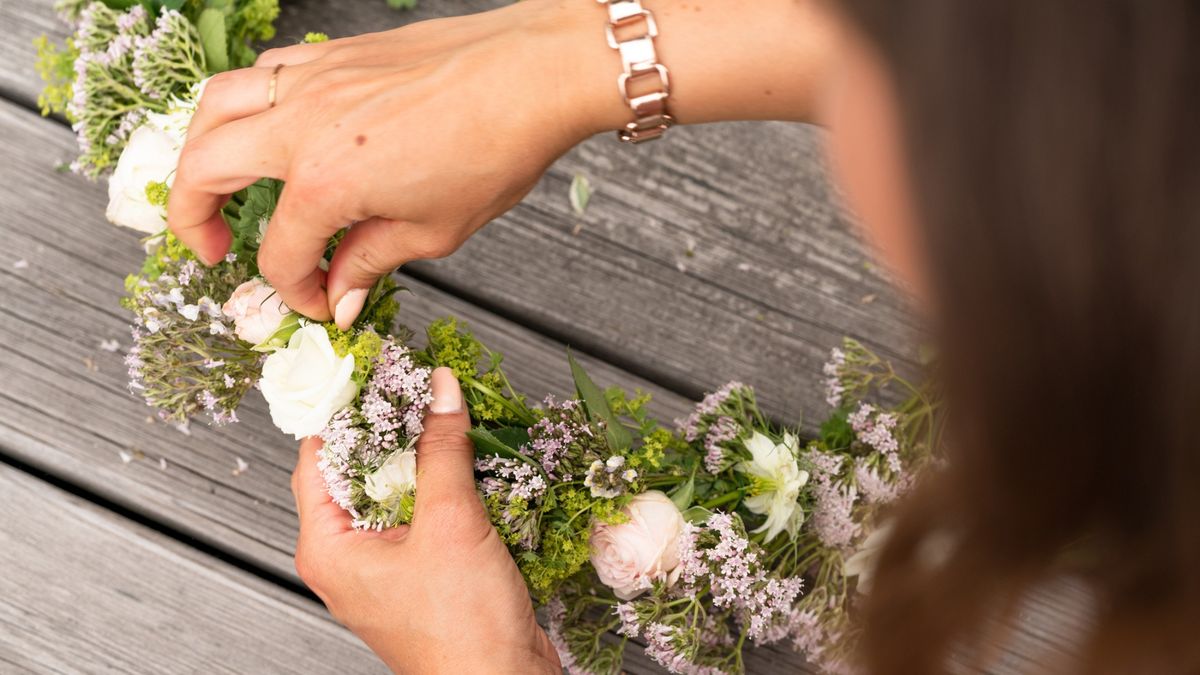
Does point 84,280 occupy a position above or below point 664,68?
below

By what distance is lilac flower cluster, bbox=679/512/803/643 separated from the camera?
1.08 metres

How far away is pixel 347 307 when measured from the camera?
1.08m

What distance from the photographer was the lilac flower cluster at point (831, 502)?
3.90ft

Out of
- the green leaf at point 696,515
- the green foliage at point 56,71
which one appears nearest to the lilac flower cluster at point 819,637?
the green leaf at point 696,515

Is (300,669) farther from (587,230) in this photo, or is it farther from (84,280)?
(587,230)

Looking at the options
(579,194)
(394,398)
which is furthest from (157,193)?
(579,194)

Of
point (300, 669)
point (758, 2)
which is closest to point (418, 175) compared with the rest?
point (758, 2)

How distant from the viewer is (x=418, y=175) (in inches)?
38.8

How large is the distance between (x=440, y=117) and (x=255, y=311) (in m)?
0.34

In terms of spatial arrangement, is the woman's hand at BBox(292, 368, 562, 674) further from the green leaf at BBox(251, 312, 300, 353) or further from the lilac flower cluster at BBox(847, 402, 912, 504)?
the lilac flower cluster at BBox(847, 402, 912, 504)

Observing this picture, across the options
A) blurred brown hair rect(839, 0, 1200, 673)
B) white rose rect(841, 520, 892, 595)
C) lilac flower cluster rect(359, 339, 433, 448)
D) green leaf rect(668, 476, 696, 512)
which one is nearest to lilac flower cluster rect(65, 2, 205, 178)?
lilac flower cluster rect(359, 339, 433, 448)

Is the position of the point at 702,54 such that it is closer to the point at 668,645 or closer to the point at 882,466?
the point at 882,466

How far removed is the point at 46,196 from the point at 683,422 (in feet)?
3.66

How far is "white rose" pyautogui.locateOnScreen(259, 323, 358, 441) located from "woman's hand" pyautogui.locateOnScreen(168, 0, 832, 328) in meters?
0.08
